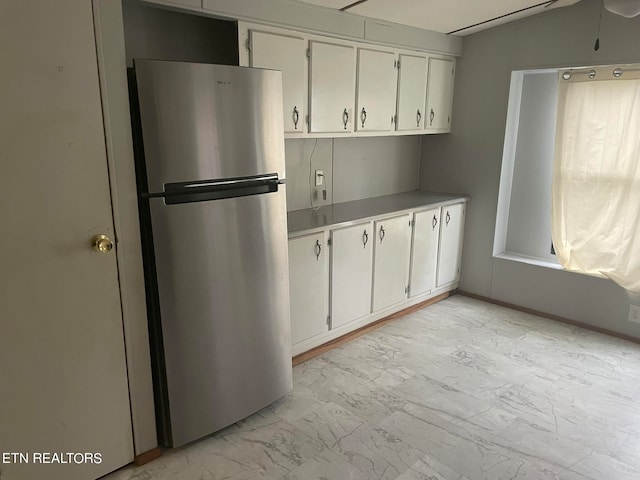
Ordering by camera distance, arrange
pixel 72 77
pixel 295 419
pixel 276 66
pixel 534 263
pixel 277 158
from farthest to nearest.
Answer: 1. pixel 534 263
2. pixel 276 66
3. pixel 295 419
4. pixel 277 158
5. pixel 72 77

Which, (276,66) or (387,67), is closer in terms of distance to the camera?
(276,66)

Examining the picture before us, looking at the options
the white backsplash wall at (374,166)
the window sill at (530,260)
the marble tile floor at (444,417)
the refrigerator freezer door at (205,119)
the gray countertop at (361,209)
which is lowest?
the marble tile floor at (444,417)

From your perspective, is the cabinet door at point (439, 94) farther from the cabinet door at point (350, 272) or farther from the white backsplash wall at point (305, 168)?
the cabinet door at point (350, 272)

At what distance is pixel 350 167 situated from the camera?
3.76 m

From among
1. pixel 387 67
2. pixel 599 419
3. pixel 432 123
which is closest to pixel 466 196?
pixel 432 123

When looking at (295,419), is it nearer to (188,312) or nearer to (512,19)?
(188,312)

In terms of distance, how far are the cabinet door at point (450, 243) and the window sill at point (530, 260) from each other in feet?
1.14

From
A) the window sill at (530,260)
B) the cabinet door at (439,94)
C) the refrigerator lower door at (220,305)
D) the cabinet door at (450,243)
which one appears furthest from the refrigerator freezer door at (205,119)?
the window sill at (530,260)

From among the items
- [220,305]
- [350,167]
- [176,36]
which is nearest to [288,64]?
[176,36]

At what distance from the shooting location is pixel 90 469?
201 centimetres

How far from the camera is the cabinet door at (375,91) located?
10.7ft

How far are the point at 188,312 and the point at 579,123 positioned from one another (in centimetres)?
316

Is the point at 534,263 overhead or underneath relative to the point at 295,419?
overhead

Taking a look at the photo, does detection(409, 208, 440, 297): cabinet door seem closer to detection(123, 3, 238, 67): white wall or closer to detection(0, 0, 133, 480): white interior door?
detection(123, 3, 238, 67): white wall
